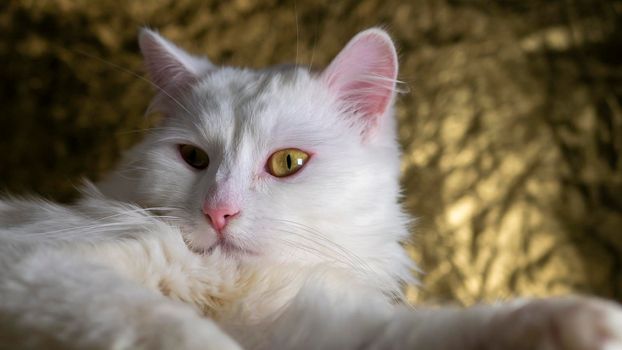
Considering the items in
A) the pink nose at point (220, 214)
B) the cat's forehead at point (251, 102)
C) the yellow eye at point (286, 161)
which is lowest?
the pink nose at point (220, 214)

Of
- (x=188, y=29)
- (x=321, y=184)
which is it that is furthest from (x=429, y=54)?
(x=321, y=184)

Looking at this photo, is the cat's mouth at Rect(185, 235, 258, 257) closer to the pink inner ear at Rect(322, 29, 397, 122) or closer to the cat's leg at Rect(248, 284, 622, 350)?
the cat's leg at Rect(248, 284, 622, 350)

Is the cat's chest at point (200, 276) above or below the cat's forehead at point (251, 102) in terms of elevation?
below

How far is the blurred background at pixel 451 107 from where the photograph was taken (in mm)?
1800

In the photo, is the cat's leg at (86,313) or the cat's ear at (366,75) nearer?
the cat's leg at (86,313)

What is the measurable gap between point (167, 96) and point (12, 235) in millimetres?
551

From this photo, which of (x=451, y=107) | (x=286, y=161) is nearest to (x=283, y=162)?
(x=286, y=161)

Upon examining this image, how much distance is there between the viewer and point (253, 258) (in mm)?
1103

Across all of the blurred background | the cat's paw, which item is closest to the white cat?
the cat's paw

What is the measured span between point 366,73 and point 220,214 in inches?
18.4

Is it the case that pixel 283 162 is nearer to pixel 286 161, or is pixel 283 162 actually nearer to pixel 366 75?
pixel 286 161

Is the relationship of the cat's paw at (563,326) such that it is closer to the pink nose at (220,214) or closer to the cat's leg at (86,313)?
the cat's leg at (86,313)

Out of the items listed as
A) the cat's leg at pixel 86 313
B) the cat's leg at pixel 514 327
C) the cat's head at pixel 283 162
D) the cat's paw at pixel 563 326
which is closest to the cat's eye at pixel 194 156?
the cat's head at pixel 283 162

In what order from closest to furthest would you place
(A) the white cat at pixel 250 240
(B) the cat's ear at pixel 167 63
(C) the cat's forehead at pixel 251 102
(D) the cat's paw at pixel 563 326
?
(D) the cat's paw at pixel 563 326, (A) the white cat at pixel 250 240, (C) the cat's forehead at pixel 251 102, (B) the cat's ear at pixel 167 63
